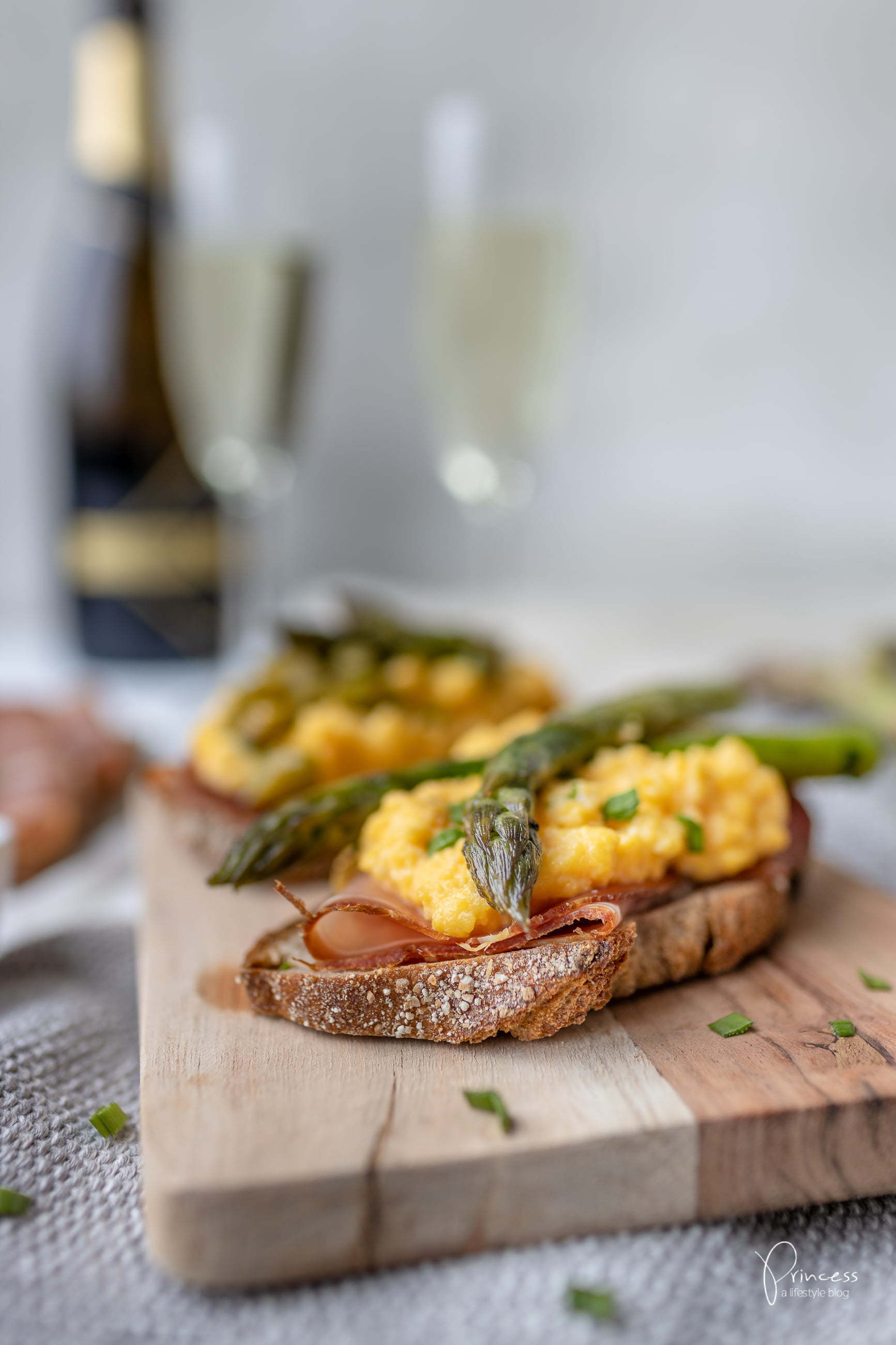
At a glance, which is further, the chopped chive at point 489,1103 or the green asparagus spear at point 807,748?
the green asparagus spear at point 807,748

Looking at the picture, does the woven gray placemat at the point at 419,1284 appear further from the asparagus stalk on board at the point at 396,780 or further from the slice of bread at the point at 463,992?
the asparagus stalk on board at the point at 396,780

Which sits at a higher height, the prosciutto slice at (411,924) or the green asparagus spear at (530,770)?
the green asparagus spear at (530,770)

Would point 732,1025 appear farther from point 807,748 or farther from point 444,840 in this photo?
point 807,748

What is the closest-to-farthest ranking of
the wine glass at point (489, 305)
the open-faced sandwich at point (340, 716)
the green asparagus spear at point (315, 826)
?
the green asparagus spear at point (315, 826) → the open-faced sandwich at point (340, 716) → the wine glass at point (489, 305)

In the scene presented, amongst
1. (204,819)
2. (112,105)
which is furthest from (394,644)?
(112,105)

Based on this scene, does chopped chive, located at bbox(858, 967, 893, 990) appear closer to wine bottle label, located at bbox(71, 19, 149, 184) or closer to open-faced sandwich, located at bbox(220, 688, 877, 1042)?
open-faced sandwich, located at bbox(220, 688, 877, 1042)

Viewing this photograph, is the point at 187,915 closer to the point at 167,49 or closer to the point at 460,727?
the point at 460,727

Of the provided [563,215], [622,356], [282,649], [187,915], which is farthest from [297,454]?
[187,915]

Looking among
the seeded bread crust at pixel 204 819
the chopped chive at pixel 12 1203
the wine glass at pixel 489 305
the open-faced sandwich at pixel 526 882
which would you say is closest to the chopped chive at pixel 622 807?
the open-faced sandwich at pixel 526 882
